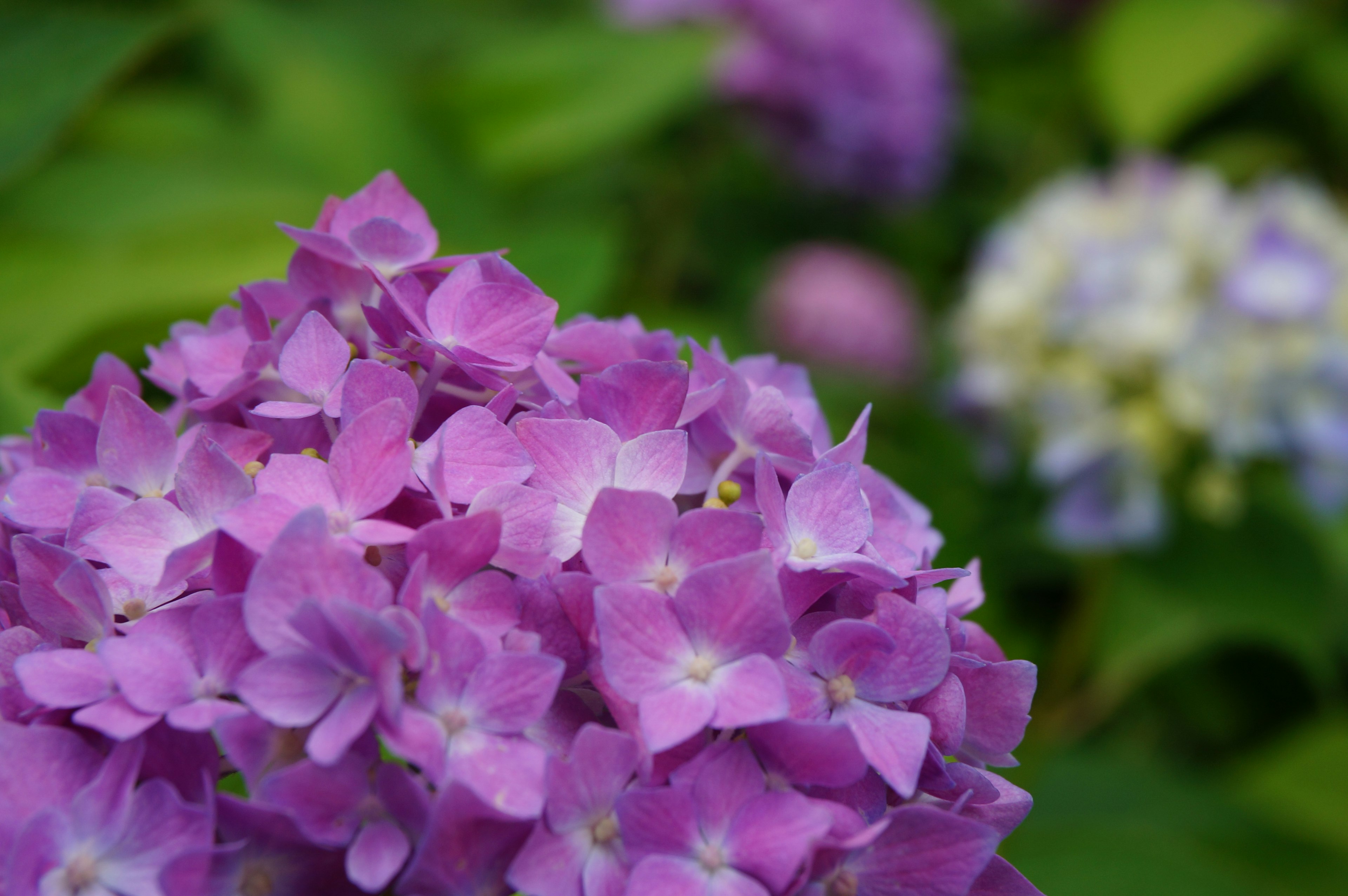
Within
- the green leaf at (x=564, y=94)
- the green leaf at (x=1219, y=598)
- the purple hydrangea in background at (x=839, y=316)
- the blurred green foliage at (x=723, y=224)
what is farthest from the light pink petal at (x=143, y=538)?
the purple hydrangea in background at (x=839, y=316)

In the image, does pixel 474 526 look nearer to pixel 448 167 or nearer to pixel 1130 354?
pixel 448 167

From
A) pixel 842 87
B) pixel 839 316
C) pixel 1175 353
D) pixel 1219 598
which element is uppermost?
pixel 842 87

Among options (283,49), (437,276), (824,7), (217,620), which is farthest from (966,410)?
(217,620)

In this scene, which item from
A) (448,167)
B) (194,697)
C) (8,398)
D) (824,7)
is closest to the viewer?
(194,697)

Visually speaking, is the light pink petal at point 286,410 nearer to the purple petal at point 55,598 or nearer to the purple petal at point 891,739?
the purple petal at point 55,598

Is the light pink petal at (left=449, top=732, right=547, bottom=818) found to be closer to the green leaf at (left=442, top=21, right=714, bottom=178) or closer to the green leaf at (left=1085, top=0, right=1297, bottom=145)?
the green leaf at (left=442, top=21, right=714, bottom=178)

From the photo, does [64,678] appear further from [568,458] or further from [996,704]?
[996,704]

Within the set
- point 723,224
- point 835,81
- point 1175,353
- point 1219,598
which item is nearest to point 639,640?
point 1175,353
